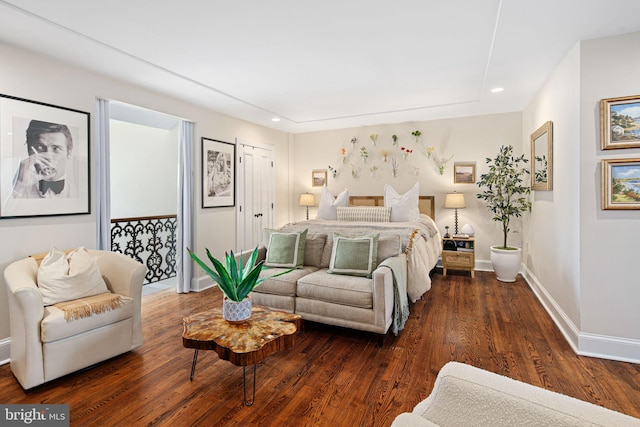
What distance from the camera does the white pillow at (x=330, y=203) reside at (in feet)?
18.7

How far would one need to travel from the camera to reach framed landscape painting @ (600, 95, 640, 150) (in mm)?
2504

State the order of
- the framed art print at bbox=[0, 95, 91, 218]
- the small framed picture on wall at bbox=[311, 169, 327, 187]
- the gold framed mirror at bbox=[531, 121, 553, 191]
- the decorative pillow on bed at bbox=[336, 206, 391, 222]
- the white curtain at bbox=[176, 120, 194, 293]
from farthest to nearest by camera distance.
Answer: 1. the small framed picture on wall at bbox=[311, 169, 327, 187]
2. the decorative pillow on bed at bbox=[336, 206, 391, 222]
3. the white curtain at bbox=[176, 120, 194, 293]
4. the gold framed mirror at bbox=[531, 121, 553, 191]
5. the framed art print at bbox=[0, 95, 91, 218]

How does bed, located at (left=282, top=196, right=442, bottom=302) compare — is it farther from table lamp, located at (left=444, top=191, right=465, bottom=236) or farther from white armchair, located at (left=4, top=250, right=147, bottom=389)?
white armchair, located at (left=4, top=250, right=147, bottom=389)

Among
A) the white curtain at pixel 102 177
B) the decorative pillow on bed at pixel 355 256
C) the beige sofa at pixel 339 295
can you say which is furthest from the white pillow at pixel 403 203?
the white curtain at pixel 102 177

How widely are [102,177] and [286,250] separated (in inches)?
79.5

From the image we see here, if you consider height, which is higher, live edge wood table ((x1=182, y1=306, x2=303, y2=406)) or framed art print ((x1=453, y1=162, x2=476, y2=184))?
framed art print ((x1=453, y1=162, x2=476, y2=184))

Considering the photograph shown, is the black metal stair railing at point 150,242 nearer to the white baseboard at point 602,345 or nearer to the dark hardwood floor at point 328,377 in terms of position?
the dark hardwood floor at point 328,377

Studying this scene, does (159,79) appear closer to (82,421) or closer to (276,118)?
(276,118)

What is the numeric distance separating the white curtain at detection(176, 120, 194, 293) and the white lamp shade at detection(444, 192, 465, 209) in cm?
382

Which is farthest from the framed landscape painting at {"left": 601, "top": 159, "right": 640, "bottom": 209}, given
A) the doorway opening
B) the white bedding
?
the doorway opening

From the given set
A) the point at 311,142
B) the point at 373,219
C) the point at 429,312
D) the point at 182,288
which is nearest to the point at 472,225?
the point at 373,219

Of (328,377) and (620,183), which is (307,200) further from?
(620,183)

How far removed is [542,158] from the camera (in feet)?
12.6

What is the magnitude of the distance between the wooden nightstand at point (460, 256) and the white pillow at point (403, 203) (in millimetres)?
702
